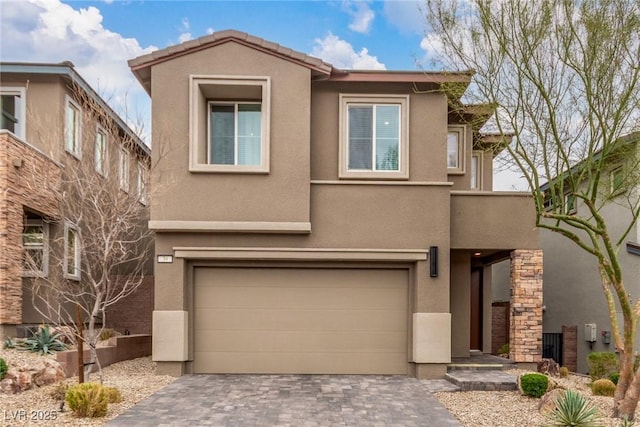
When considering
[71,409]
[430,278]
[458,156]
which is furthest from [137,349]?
[458,156]

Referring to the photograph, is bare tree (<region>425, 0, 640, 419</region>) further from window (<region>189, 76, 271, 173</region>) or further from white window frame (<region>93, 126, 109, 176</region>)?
white window frame (<region>93, 126, 109, 176</region>)

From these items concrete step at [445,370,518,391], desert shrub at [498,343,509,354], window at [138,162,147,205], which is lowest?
desert shrub at [498,343,509,354]

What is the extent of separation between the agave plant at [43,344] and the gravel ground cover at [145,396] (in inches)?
8.2

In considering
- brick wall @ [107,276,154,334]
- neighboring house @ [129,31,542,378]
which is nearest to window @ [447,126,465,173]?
neighboring house @ [129,31,542,378]

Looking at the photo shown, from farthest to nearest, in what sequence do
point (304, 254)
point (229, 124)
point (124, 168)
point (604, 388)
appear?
point (124, 168) < point (229, 124) < point (304, 254) < point (604, 388)

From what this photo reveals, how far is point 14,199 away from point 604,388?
41.8 ft

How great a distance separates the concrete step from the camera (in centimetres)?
905

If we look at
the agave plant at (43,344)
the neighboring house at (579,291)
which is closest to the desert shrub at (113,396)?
the agave plant at (43,344)

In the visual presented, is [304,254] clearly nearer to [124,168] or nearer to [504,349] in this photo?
[124,168]

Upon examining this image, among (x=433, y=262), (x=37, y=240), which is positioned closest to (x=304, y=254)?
(x=433, y=262)

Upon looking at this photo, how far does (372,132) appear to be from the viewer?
10875 millimetres

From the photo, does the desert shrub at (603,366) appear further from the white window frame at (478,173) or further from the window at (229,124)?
the window at (229,124)

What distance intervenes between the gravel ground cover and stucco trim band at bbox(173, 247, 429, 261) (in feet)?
8.61

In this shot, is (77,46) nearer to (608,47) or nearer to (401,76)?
(401,76)
